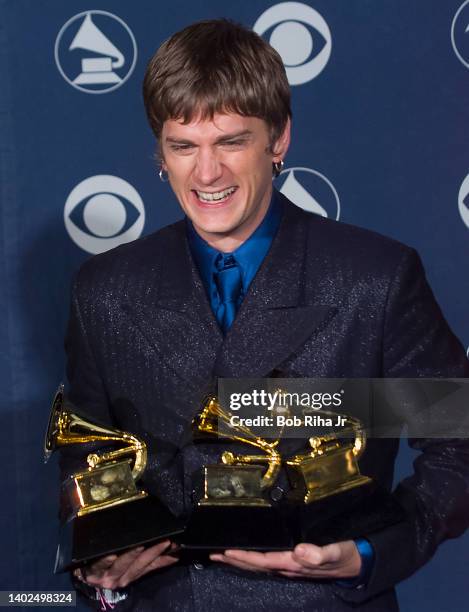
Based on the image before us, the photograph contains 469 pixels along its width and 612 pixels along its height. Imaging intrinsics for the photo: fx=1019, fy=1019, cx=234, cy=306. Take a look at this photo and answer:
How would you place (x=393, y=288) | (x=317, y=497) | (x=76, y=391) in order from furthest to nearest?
(x=76, y=391)
(x=393, y=288)
(x=317, y=497)

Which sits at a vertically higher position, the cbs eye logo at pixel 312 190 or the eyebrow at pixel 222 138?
the eyebrow at pixel 222 138

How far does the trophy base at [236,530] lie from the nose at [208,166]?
49cm

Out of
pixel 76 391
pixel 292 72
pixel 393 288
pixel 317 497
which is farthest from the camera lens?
pixel 292 72

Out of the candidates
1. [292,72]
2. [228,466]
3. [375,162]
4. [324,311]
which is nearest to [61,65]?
[292,72]

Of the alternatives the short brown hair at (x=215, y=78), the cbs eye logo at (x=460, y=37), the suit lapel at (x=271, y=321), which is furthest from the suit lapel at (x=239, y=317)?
the cbs eye logo at (x=460, y=37)

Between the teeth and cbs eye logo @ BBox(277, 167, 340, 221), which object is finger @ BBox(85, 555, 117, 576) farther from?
cbs eye logo @ BBox(277, 167, 340, 221)

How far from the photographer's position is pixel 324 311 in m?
1.62

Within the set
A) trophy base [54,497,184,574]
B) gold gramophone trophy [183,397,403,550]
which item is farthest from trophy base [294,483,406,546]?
trophy base [54,497,184,574]

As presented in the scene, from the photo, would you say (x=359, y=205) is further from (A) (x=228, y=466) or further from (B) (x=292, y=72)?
(A) (x=228, y=466)

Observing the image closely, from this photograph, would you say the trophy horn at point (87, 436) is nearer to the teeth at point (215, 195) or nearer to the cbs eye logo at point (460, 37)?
the teeth at point (215, 195)

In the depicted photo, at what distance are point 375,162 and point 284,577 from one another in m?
0.99

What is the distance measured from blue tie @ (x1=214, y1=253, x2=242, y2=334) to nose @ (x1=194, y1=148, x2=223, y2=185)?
0.18 metres

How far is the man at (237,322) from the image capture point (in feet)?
5.07

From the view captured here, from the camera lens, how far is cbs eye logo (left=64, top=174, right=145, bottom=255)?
2.28 m
